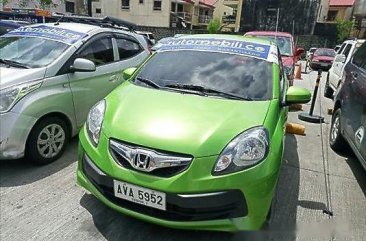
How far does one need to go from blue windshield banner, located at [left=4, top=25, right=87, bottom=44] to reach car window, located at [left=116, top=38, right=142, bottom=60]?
2.48 ft

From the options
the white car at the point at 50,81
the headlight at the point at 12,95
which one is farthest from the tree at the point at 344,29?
the headlight at the point at 12,95

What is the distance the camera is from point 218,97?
2.95m

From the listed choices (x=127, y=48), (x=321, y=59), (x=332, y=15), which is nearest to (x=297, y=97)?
(x=127, y=48)

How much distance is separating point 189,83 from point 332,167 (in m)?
2.44

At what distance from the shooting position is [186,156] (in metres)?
2.22

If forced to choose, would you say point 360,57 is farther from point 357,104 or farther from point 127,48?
point 127,48

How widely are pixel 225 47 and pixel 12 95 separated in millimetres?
2288

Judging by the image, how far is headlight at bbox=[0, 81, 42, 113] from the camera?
10.4ft

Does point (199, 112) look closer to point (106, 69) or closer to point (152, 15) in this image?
point (106, 69)

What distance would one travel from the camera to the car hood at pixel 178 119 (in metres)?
2.28

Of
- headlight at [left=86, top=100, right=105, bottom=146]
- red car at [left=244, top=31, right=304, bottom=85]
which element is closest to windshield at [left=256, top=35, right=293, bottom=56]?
red car at [left=244, top=31, right=304, bottom=85]

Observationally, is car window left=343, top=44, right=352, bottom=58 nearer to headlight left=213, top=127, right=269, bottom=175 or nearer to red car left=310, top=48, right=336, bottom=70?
headlight left=213, top=127, right=269, bottom=175

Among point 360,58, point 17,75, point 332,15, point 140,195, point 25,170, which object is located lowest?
point 25,170

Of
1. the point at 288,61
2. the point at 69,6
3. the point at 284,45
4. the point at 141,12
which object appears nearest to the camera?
the point at 288,61
